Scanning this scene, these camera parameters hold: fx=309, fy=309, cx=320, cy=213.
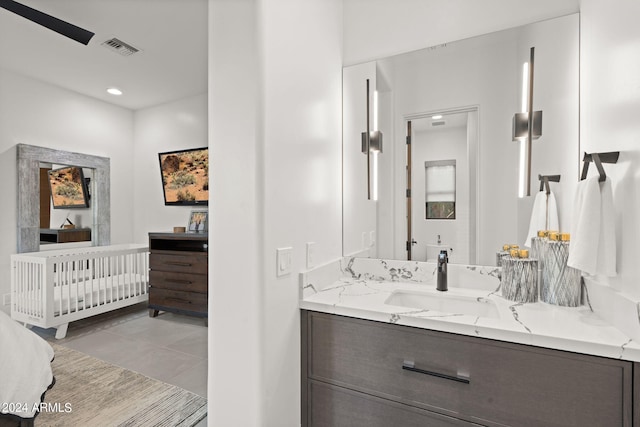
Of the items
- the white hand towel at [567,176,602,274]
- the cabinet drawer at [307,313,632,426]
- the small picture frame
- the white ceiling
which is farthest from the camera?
the small picture frame

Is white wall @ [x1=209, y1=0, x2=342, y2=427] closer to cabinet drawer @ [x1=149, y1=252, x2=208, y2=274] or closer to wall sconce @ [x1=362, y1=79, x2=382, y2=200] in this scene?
wall sconce @ [x1=362, y1=79, x2=382, y2=200]

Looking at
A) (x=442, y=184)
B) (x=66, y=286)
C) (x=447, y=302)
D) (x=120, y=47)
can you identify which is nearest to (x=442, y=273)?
(x=447, y=302)

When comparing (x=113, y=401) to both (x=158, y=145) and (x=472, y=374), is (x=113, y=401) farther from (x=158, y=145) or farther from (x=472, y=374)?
(x=158, y=145)

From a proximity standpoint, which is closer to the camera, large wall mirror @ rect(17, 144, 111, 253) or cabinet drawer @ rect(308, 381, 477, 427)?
cabinet drawer @ rect(308, 381, 477, 427)

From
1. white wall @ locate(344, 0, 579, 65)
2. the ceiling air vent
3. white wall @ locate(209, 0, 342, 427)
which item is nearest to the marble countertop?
white wall @ locate(209, 0, 342, 427)

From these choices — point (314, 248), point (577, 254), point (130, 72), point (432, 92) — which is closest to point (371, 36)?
point (432, 92)

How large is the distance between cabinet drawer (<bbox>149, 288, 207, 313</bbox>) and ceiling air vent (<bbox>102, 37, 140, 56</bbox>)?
2.53m

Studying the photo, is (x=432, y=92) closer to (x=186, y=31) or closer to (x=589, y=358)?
(x=589, y=358)

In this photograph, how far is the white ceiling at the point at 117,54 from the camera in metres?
2.38

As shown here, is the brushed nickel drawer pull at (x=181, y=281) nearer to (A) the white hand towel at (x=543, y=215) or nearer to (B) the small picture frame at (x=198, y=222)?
(B) the small picture frame at (x=198, y=222)

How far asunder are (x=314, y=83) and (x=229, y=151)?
2.08ft

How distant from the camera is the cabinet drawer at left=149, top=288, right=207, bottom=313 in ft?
11.2

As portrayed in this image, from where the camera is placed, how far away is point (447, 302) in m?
1.50

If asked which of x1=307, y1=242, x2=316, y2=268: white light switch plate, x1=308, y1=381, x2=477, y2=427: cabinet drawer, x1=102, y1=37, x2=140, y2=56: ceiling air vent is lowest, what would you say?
x1=308, y1=381, x2=477, y2=427: cabinet drawer
